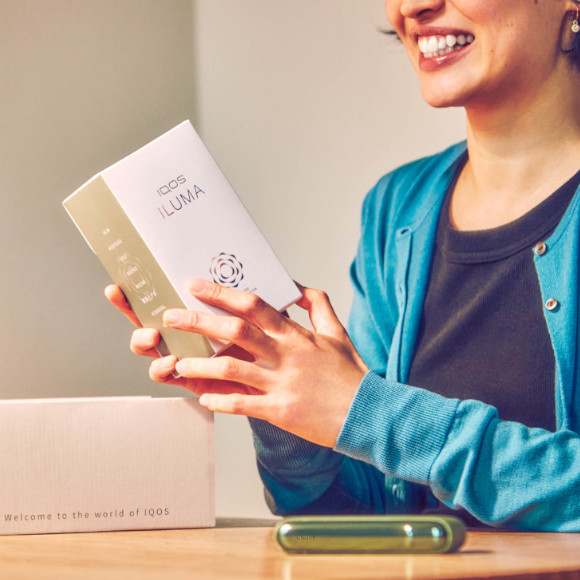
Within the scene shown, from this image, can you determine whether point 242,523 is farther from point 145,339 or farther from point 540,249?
point 540,249

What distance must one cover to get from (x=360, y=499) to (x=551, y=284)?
1.29 ft

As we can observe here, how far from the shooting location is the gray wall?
1411 millimetres

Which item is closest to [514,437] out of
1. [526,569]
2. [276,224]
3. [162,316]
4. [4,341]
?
[526,569]

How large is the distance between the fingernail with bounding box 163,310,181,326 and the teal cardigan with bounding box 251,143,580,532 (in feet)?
0.63

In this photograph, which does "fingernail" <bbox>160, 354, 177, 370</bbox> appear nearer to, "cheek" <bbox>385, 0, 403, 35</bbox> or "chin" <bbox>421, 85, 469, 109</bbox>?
"chin" <bbox>421, 85, 469, 109</bbox>

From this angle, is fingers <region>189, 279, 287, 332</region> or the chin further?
the chin

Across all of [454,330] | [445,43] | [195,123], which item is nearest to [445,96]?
[445,43]

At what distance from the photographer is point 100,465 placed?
0.77 m

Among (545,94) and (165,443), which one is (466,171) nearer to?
(545,94)

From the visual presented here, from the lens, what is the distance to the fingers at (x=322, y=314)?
0.82 metres

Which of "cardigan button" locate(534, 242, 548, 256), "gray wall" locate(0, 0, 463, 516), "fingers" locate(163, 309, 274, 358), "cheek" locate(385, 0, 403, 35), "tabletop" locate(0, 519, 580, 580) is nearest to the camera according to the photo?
"tabletop" locate(0, 519, 580, 580)

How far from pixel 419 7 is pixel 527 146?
25 cm

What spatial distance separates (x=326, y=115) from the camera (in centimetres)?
186

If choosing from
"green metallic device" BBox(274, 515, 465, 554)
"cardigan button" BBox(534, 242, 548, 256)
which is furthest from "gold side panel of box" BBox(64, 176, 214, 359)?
"cardigan button" BBox(534, 242, 548, 256)
